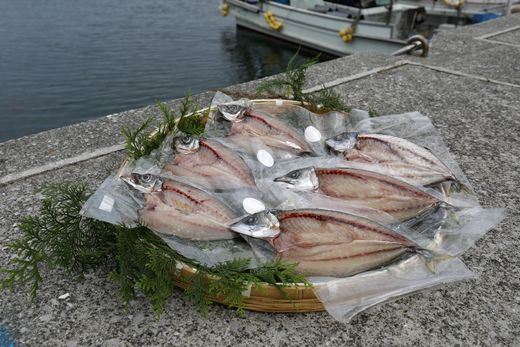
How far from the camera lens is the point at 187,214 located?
7.12ft

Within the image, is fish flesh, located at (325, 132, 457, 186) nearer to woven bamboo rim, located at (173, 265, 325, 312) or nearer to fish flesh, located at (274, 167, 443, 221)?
fish flesh, located at (274, 167, 443, 221)

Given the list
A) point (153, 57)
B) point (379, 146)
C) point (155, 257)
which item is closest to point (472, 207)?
point (379, 146)

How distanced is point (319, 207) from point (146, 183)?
0.90m

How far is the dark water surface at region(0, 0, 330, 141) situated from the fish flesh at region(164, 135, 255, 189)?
9.45m

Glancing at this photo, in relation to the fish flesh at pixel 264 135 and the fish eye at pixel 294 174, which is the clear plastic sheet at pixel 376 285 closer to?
the fish eye at pixel 294 174

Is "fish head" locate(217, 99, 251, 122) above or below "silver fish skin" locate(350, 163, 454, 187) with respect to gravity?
above

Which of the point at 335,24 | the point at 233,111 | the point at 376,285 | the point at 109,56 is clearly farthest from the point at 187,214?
the point at 109,56

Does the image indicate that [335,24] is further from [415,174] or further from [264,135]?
[415,174]

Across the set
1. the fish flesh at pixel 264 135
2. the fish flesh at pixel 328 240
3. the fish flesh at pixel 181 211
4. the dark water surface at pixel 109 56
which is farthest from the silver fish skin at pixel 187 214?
the dark water surface at pixel 109 56

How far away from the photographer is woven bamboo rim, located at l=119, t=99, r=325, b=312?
75.6 inches

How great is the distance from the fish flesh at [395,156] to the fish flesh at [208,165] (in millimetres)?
653

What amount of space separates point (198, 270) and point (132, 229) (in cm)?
39

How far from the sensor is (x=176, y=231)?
7.02ft

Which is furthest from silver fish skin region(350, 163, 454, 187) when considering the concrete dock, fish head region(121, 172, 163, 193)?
fish head region(121, 172, 163, 193)
